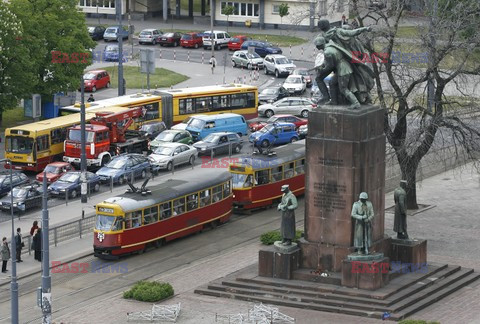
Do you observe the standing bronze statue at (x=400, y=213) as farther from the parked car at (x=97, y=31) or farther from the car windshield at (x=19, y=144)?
the parked car at (x=97, y=31)

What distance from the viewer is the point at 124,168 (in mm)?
60125

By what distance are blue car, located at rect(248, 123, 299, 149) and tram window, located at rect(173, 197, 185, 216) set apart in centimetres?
1749

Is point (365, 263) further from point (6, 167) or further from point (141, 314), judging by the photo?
point (6, 167)

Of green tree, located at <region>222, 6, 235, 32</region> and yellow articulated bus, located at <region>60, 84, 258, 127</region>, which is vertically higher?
green tree, located at <region>222, 6, 235, 32</region>

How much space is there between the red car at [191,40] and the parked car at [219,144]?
31930 mm

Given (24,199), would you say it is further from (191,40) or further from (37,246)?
(191,40)

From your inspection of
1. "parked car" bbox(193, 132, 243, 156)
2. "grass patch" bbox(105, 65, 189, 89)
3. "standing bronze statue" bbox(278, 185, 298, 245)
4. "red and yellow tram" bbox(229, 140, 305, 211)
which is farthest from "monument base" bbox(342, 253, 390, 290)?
"grass patch" bbox(105, 65, 189, 89)

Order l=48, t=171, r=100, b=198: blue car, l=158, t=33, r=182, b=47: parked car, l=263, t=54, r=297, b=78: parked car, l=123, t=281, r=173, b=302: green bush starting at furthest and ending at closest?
l=158, t=33, r=182, b=47: parked car < l=263, t=54, r=297, b=78: parked car < l=48, t=171, r=100, b=198: blue car < l=123, t=281, r=173, b=302: green bush

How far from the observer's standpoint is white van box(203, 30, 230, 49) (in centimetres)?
9631

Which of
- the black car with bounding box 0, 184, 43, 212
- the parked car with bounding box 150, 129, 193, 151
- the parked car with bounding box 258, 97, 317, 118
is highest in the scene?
the parked car with bounding box 258, 97, 317, 118

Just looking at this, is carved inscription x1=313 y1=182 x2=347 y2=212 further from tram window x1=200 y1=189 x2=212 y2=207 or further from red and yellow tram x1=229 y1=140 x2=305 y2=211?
red and yellow tram x1=229 y1=140 x2=305 y2=211

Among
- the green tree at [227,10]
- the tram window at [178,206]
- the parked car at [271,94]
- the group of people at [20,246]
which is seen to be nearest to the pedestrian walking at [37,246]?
the group of people at [20,246]

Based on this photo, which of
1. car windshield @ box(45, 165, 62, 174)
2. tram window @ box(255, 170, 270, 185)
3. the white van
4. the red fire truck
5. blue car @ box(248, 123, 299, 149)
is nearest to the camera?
tram window @ box(255, 170, 270, 185)

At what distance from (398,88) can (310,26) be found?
171 feet
